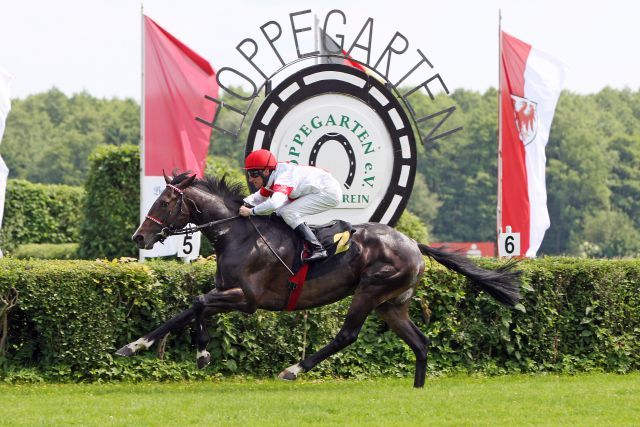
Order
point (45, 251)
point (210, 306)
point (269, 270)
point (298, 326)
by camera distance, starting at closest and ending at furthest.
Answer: point (210, 306)
point (269, 270)
point (298, 326)
point (45, 251)

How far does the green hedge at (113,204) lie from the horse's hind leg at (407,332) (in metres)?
9.50

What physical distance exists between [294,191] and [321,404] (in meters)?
1.98

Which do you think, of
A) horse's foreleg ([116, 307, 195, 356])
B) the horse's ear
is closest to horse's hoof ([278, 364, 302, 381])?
horse's foreleg ([116, 307, 195, 356])

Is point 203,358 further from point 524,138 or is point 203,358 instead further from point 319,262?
point 524,138

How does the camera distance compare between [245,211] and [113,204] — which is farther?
[113,204]

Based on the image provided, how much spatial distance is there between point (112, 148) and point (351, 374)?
9588mm

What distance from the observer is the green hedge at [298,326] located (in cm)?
1004

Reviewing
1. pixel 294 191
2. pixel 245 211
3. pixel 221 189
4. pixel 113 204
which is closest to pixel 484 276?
pixel 294 191

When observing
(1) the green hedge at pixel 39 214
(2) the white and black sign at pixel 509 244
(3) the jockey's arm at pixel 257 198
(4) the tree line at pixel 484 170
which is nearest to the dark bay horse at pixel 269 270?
(3) the jockey's arm at pixel 257 198

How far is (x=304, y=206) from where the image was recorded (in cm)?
934

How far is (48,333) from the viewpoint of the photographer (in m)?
10.0

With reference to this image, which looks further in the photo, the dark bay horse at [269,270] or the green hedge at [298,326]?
the green hedge at [298,326]

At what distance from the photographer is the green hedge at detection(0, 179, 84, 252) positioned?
27656 millimetres

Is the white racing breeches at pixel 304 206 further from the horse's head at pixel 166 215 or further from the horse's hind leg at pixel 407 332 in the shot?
the horse's hind leg at pixel 407 332
